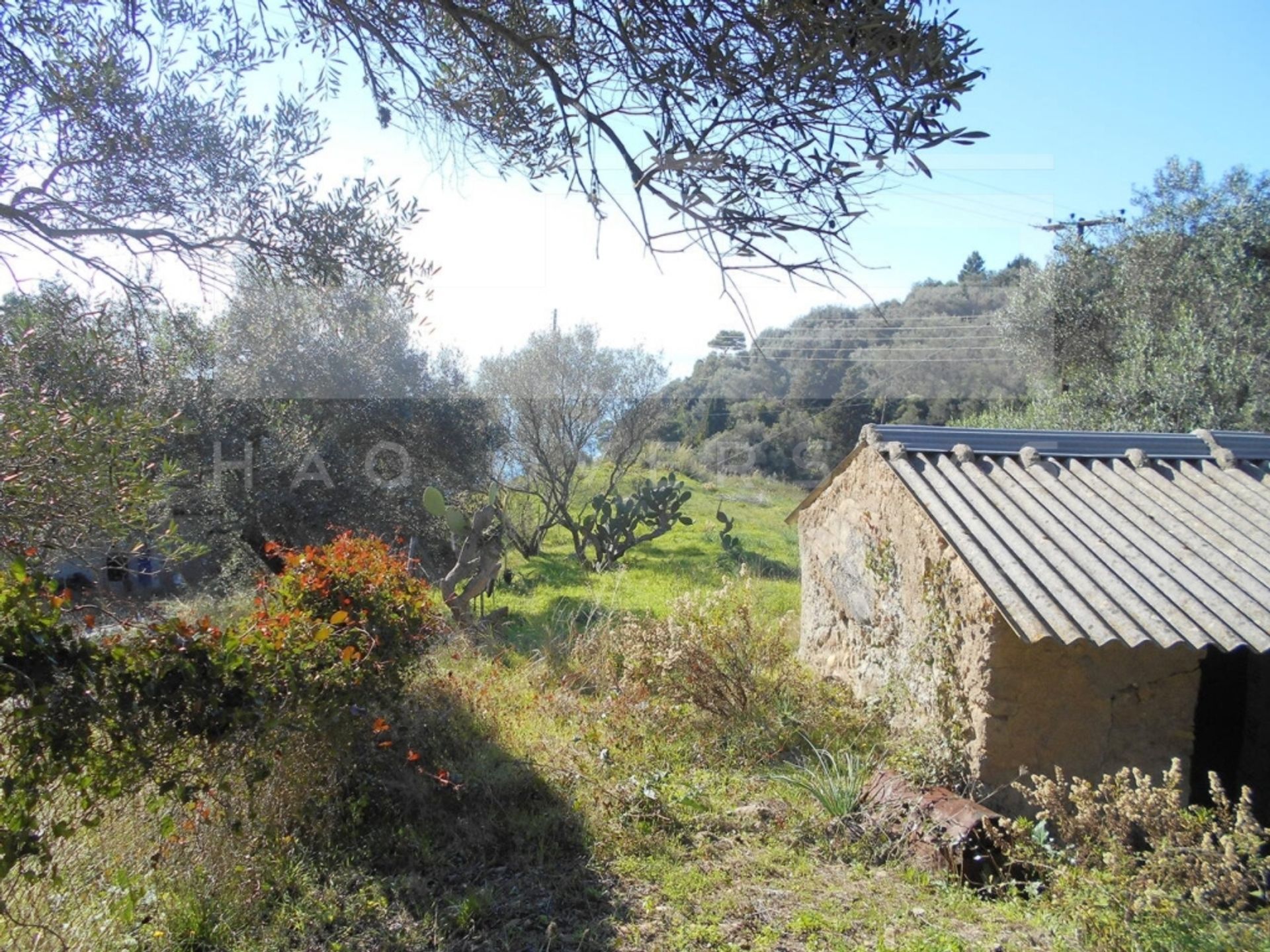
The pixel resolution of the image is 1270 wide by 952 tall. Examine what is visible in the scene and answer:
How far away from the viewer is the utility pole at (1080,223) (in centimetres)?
1648

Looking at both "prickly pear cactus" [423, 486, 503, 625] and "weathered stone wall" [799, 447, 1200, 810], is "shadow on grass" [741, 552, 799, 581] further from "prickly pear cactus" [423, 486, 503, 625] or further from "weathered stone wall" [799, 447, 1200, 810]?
"weathered stone wall" [799, 447, 1200, 810]

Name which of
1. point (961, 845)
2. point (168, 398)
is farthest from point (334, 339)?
point (961, 845)

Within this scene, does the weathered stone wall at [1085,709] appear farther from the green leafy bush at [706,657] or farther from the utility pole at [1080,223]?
the utility pole at [1080,223]

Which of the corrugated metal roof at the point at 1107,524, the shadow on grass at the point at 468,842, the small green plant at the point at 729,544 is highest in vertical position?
the corrugated metal roof at the point at 1107,524

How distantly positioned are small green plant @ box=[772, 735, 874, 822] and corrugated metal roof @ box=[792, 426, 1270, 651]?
1427 mm

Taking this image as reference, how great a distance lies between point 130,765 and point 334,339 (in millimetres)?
9061

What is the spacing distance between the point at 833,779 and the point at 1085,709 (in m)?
1.68

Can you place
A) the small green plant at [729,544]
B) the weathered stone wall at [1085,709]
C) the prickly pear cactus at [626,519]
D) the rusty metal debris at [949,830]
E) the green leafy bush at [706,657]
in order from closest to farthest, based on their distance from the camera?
the rusty metal debris at [949,830], the weathered stone wall at [1085,709], the green leafy bush at [706,657], the small green plant at [729,544], the prickly pear cactus at [626,519]

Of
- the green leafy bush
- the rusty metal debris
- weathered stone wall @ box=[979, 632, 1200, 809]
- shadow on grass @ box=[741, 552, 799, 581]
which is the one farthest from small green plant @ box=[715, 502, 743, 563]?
the rusty metal debris

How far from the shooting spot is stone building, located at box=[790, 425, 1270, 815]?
543cm

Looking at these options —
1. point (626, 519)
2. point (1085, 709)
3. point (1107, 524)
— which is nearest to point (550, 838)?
point (1085, 709)

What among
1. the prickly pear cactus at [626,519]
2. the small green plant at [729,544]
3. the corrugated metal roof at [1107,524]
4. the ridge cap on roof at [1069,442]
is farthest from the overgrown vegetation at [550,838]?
the prickly pear cactus at [626,519]

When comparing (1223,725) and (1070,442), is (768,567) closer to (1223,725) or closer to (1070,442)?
(1070,442)

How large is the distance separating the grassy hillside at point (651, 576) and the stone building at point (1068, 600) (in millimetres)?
2222
